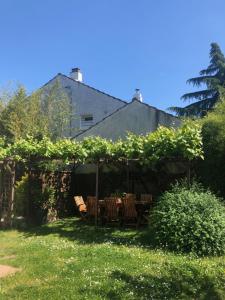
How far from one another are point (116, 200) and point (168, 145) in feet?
9.37

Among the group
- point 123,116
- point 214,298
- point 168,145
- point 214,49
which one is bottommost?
point 214,298

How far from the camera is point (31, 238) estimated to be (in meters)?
12.8

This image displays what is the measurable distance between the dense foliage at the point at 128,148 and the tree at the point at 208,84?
19546 millimetres

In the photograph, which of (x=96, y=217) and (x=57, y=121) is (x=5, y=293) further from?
(x=57, y=121)

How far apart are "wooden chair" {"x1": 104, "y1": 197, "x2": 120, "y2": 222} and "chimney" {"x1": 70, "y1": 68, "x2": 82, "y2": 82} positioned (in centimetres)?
1749

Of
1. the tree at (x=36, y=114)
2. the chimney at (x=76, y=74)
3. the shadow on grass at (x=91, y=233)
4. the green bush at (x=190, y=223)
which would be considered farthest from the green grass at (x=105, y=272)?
the chimney at (x=76, y=74)

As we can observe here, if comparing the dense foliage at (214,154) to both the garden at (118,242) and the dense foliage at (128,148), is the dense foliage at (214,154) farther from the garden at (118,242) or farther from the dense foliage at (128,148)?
the dense foliage at (128,148)

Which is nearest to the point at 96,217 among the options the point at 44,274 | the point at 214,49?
the point at 44,274

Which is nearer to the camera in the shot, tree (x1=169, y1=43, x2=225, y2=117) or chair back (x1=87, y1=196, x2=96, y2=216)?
chair back (x1=87, y1=196, x2=96, y2=216)

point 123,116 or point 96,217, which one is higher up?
point 123,116

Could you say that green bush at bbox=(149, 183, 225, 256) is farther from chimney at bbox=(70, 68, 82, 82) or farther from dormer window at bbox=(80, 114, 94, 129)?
chimney at bbox=(70, 68, 82, 82)

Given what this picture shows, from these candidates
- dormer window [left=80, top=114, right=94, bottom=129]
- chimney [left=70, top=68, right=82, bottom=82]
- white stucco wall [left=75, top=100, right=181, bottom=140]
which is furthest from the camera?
chimney [left=70, top=68, right=82, bottom=82]

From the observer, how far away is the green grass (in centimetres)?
706

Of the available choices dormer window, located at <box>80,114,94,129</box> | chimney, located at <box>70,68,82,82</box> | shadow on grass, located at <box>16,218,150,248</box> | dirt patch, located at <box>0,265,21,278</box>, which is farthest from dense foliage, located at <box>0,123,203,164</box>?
chimney, located at <box>70,68,82,82</box>
